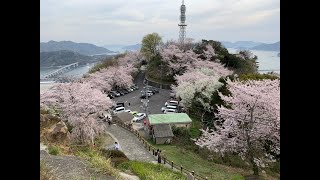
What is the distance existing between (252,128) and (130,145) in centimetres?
518

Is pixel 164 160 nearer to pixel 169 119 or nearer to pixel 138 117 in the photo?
pixel 169 119

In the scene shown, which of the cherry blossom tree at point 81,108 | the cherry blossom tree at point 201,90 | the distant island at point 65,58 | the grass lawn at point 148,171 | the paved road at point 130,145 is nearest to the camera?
the grass lawn at point 148,171

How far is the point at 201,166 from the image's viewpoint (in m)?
10.7

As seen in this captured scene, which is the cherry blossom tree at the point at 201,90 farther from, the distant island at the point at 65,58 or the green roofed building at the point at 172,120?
the distant island at the point at 65,58

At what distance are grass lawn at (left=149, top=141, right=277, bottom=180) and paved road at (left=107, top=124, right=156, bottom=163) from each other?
769 millimetres

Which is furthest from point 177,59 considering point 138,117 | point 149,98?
point 138,117

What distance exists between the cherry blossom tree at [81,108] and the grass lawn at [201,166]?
3.12 metres

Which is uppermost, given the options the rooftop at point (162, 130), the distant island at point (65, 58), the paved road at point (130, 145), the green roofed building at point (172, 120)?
the distant island at point (65, 58)

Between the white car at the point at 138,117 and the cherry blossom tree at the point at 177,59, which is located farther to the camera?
the cherry blossom tree at the point at 177,59

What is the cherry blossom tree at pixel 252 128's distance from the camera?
10002 millimetres

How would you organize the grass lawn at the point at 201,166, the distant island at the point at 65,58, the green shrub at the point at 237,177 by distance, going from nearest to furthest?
the green shrub at the point at 237,177, the grass lawn at the point at 201,166, the distant island at the point at 65,58

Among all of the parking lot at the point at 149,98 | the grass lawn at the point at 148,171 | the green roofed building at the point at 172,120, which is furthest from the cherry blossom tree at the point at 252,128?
the parking lot at the point at 149,98
